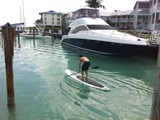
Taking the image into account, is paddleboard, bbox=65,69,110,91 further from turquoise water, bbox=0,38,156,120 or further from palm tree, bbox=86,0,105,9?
palm tree, bbox=86,0,105,9

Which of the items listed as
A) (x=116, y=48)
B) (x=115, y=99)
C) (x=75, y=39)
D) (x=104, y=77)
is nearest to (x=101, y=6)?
(x=75, y=39)

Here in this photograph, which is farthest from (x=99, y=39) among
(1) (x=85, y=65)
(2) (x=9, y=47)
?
(2) (x=9, y=47)

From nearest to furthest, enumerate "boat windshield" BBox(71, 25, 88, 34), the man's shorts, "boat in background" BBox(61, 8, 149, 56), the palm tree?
the man's shorts < "boat in background" BBox(61, 8, 149, 56) < "boat windshield" BBox(71, 25, 88, 34) < the palm tree

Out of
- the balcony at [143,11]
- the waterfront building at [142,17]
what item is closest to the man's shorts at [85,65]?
the waterfront building at [142,17]

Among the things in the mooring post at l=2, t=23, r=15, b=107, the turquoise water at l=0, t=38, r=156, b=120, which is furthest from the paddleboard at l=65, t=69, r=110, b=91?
the mooring post at l=2, t=23, r=15, b=107

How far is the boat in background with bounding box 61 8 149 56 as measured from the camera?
57.5 feet

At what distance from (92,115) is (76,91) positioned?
2.68 meters

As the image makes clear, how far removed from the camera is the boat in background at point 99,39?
1752 centimetres

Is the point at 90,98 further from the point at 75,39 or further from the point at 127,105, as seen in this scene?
the point at 75,39

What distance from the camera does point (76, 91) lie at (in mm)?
9836

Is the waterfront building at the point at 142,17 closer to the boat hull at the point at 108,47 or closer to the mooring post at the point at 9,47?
the boat hull at the point at 108,47

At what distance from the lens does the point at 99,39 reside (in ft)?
63.1

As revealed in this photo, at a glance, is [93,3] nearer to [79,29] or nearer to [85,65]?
[79,29]

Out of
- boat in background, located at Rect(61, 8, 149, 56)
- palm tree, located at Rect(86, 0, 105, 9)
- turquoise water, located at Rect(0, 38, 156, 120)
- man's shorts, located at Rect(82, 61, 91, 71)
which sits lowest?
turquoise water, located at Rect(0, 38, 156, 120)
